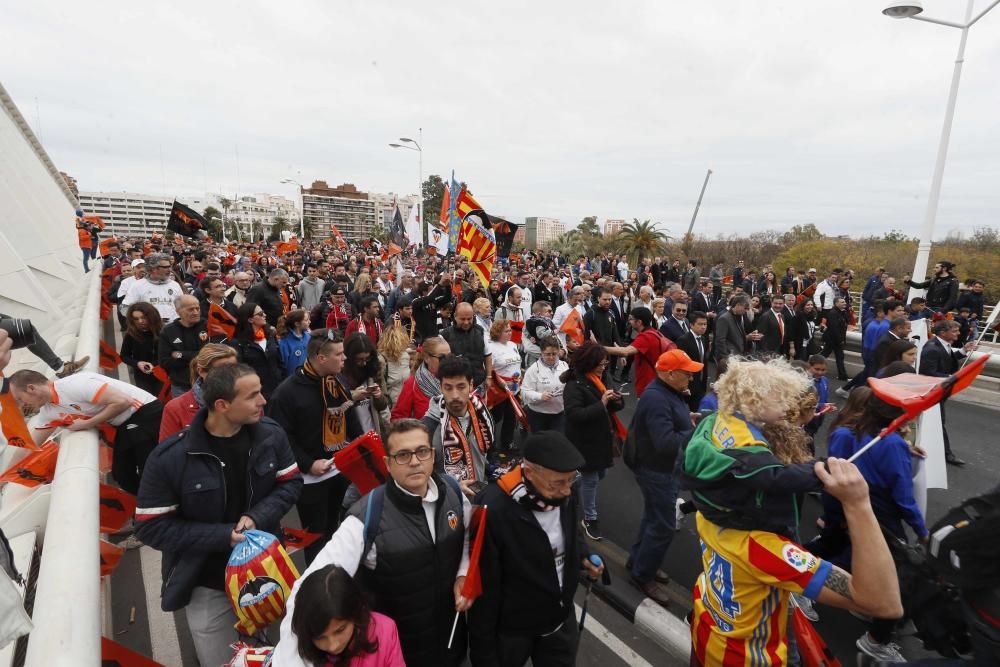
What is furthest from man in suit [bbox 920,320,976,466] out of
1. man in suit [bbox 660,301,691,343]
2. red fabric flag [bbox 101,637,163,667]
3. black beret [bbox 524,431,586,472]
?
red fabric flag [bbox 101,637,163,667]

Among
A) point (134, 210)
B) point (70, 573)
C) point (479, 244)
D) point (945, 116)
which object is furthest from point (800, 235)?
point (134, 210)

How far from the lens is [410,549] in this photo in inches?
83.4

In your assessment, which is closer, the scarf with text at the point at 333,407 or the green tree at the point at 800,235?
the scarf with text at the point at 333,407

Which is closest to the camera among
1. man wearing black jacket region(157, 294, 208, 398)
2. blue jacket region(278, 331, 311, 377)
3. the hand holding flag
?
the hand holding flag

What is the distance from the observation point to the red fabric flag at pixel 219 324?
5.40 metres

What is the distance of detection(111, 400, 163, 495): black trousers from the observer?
3615mm

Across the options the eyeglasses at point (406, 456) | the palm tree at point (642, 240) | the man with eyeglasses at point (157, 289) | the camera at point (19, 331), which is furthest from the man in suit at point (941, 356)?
the palm tree at point (642, 240)

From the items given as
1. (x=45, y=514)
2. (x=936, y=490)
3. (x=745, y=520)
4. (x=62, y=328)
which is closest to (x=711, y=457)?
(x=745, y=520)

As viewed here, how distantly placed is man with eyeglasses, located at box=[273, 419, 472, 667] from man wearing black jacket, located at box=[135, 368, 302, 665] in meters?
0.69

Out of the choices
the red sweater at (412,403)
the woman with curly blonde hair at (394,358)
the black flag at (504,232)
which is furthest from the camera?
the black flag at (504,232)

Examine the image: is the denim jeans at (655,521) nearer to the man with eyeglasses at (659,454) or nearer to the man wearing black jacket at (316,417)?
the man with eyeglasses at (659,454)

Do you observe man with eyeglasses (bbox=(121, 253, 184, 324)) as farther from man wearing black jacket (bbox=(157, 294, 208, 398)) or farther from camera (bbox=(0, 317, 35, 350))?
camera (bbox=(0, 317, 35, 350))

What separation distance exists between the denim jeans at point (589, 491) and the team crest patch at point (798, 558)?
2.54 meters

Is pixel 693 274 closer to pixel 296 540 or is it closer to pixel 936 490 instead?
pixel 936 490
